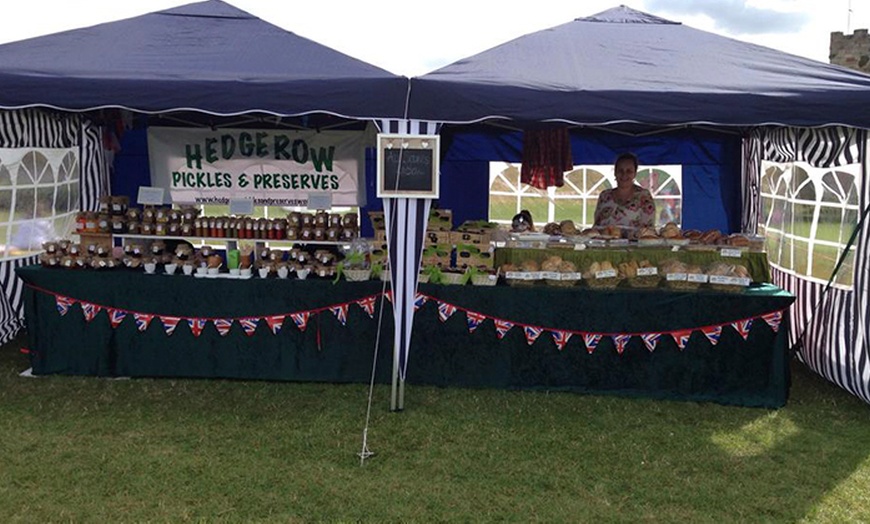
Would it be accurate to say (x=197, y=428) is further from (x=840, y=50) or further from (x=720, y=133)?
(x=840, y=50)

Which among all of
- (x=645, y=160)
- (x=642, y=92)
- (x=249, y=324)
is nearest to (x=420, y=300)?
(x=249, y=324)

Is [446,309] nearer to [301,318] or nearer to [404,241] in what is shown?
[404,241]

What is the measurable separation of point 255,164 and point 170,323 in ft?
8.20

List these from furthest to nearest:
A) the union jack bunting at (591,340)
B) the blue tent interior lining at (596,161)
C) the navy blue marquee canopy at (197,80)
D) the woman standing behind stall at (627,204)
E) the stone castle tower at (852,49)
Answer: the stone castle tower at (852,49) → the blue tent interior lining at (596,161) → the woman standing behind stall at (627,204) → the union jack bunting at (591,340) → the navy blue marquee canopy at (197,80)

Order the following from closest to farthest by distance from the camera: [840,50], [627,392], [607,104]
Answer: [607,104] < [627,392] < [840,50]

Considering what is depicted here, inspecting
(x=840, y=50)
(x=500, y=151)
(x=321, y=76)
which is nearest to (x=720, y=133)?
(x=500, y=151)

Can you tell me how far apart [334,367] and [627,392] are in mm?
2082

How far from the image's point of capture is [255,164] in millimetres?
7434

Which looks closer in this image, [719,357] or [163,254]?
[719,357]

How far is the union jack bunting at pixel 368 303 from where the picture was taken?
526 cm

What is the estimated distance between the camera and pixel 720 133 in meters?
8.05

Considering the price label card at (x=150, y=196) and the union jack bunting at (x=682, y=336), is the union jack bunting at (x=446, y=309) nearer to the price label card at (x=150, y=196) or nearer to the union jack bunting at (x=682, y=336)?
the union jack bunting at (x=682, y=336)

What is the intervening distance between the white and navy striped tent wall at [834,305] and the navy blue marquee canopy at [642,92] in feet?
2.56

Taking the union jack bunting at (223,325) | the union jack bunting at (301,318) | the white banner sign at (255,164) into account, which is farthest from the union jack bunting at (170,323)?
the white banner sign at (255,164)
